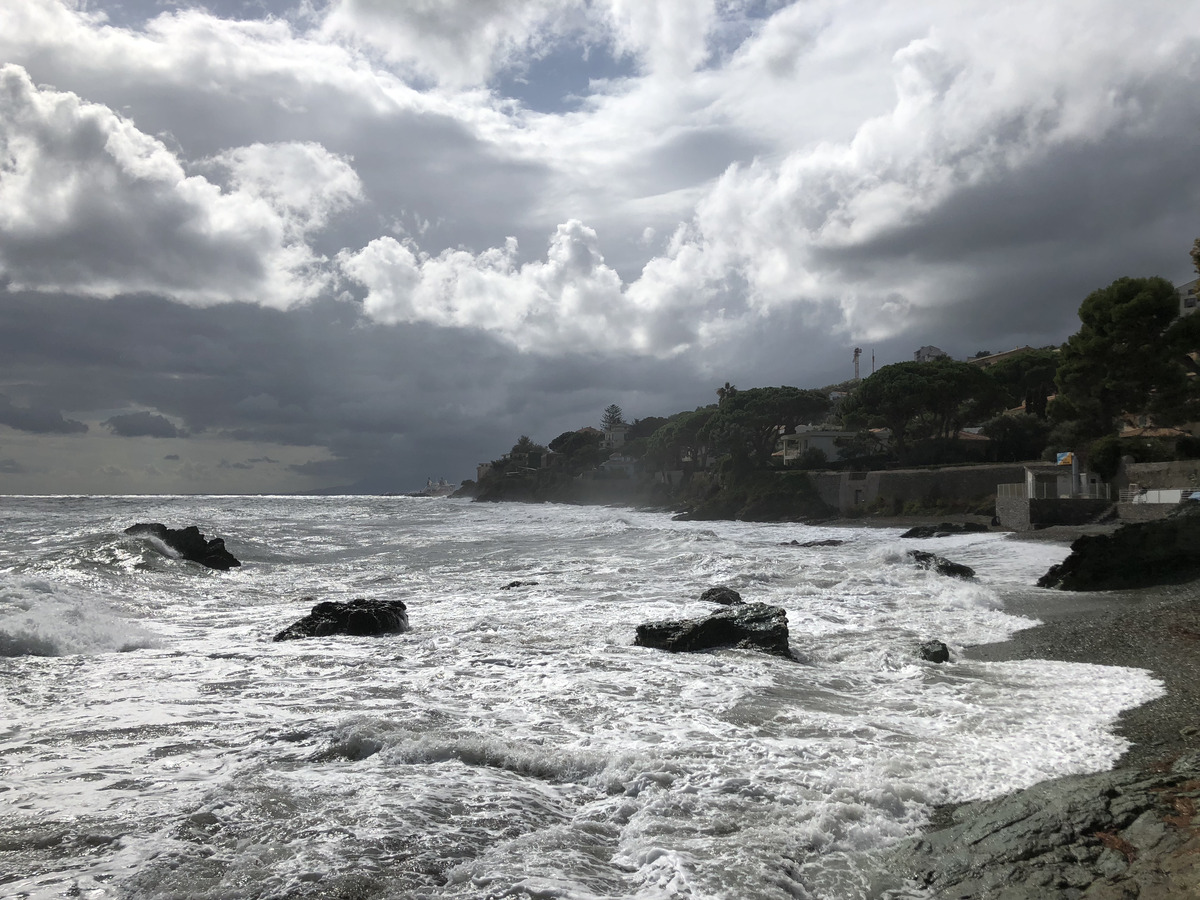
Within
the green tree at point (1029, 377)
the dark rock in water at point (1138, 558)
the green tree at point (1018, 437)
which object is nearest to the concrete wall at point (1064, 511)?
the dark rock in water at point (1138, 558)

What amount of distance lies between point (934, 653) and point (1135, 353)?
104 ft

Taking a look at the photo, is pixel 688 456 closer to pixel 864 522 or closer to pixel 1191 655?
pixel 864 522

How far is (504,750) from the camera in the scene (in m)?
6.17

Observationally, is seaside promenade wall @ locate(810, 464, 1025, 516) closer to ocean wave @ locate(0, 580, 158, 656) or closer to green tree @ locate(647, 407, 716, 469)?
green tree @ locate(647, 407, 716, 469)

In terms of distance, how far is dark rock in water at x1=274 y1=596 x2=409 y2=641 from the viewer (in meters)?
12.0

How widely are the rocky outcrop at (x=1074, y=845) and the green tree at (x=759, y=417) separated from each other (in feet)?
210

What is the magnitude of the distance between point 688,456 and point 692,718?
298ft

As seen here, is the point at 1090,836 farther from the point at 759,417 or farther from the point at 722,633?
the point at 759,417

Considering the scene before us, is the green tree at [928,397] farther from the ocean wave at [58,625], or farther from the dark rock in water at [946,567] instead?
the ocean wave at [58,625]

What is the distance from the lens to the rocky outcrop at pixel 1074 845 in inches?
150

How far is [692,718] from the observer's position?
7211 mm

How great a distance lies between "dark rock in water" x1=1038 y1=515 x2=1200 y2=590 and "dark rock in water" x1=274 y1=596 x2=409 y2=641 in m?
13.3

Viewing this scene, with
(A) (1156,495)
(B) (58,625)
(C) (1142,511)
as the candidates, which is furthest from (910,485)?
(B) (58,625)

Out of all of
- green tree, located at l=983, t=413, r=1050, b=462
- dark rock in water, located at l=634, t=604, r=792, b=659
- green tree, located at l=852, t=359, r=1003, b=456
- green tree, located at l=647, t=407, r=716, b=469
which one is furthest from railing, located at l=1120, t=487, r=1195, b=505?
green tree, located at l=647, t=407, r=716, b=469
